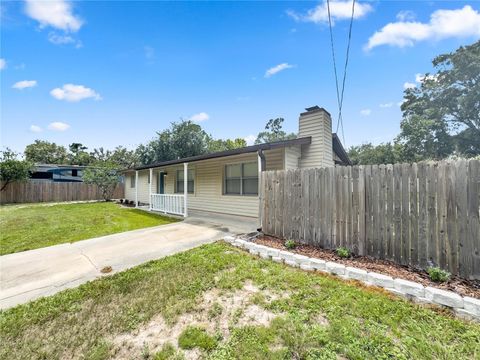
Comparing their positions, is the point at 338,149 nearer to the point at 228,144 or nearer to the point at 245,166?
the point at 245,166

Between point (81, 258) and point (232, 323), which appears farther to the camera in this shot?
point (81, 258)

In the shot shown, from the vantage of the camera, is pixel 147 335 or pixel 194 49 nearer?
pixel 147 335

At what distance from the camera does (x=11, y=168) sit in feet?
54.4

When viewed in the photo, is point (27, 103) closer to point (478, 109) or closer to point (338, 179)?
point (338, 179)

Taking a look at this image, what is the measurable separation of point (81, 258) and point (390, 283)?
5.63m

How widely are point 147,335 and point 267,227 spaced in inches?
146

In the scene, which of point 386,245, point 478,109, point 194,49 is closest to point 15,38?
point 194,49

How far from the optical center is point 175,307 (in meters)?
2.85

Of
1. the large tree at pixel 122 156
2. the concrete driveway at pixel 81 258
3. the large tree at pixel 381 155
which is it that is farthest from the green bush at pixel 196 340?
the large tree at pixel 122 156

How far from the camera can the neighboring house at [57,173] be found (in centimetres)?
2139

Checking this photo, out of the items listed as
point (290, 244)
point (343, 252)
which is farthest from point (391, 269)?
point (290, 244)

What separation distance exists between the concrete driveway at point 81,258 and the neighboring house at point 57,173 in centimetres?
1953

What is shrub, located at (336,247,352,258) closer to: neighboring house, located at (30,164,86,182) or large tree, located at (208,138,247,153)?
neighboring house, located at (30,164,86,182)

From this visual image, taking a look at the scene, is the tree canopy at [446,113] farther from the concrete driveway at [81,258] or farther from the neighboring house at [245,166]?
the concrete driveway at [81,258]
